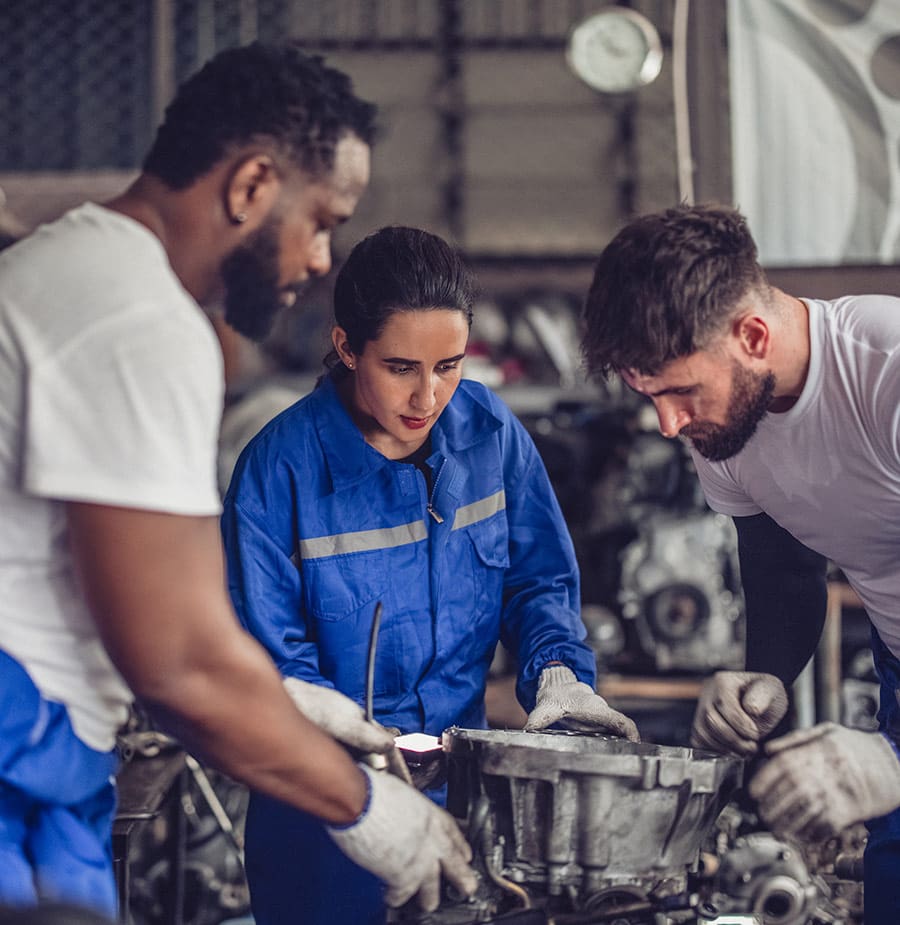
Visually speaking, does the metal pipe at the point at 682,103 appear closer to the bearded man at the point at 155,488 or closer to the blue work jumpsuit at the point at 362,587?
the blue work jumpsuit at the point at 362,587

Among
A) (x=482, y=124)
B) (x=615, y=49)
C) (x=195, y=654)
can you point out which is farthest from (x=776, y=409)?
(x=482, y=124)

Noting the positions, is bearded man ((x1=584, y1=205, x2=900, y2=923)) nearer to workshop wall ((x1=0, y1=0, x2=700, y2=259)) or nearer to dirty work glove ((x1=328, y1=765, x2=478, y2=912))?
dirty work glove ((x1=328, y1=765, x2=478, y2=912))

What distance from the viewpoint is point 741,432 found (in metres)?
1.60

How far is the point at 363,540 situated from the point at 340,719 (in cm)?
35

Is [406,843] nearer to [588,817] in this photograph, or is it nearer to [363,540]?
[588,817]

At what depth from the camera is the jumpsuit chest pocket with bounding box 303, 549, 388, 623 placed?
164 cm

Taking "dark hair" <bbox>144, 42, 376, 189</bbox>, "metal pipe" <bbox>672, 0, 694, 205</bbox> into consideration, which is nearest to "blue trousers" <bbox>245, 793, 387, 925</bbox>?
"dark hair" <bbox>144, 42, 376, 189</bbox>

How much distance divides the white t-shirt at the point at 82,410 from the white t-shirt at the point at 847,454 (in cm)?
92

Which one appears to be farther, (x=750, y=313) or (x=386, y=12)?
(x=386, y=12)

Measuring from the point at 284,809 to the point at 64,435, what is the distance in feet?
2.75

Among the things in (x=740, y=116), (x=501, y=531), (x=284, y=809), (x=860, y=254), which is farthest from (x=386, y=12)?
(x=284, y=809)

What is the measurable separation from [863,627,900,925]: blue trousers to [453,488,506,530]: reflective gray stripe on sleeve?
2.18ft

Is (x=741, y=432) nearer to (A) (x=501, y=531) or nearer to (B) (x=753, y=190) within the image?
(A) (x=501, y=531)

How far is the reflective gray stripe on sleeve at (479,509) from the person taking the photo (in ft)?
5.68
